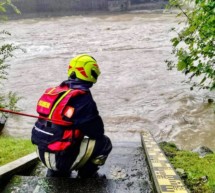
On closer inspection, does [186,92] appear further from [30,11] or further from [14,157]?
[30,11]

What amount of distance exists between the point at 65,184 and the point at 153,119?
819cm

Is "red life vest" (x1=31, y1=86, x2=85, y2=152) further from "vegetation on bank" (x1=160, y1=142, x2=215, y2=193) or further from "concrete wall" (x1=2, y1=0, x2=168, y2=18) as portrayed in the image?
"concrete wall" (x1=2, y1=0, x2=168, y2=18)

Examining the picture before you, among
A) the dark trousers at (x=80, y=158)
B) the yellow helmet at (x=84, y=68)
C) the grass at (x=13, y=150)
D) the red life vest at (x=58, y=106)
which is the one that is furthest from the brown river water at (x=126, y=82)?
the red life vest at (x=58, y=106)

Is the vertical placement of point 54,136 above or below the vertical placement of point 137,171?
above

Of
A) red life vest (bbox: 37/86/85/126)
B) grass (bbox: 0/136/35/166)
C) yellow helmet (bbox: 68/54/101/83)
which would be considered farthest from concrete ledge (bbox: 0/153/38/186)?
yellow helmet (bbox: 68/54/101/83)

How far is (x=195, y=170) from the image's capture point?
15.2 ft

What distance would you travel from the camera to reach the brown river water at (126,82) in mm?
10938

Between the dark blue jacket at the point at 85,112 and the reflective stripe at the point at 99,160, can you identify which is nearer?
the dark blue jacket at the point at 85,112

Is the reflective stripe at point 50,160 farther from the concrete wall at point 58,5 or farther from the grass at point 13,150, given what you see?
the concrete wall at point 58,5

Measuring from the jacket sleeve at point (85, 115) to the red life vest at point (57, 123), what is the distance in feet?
0.18

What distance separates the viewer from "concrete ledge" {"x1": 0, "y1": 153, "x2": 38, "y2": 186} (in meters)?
3.99

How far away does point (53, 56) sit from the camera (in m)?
22.8

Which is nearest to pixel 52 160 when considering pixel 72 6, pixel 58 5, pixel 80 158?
pixel 80 158

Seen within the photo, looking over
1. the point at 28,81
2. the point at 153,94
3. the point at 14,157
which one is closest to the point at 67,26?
the point at 28,81
